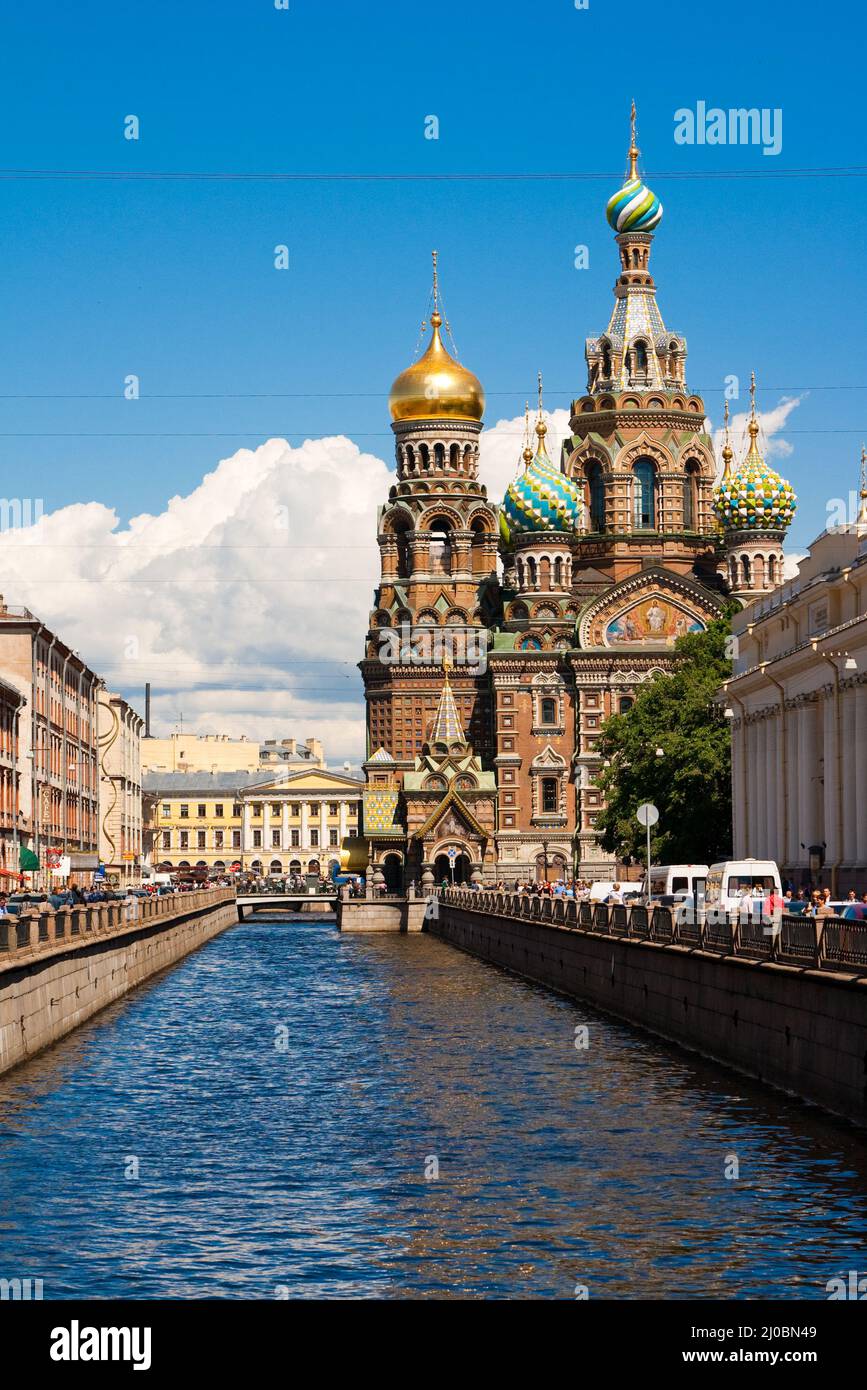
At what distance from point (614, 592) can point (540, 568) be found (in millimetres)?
5169

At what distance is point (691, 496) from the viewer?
395ft

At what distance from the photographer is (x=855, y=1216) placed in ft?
67.2

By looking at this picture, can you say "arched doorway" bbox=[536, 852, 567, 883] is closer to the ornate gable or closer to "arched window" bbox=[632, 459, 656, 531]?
the ornate gable

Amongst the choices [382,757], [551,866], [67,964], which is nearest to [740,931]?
[67,964]

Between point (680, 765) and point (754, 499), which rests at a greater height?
point (754, 499)

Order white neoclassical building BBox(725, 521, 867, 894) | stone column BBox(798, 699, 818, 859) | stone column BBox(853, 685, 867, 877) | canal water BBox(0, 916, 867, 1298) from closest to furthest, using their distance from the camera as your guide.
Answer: canal water BBox(0, 916, 867, 1298), stone column BBox(853, 685, 867, 877), white neoclassical building BBox(725, 521, 867, 894), stone column BBox(798, 699, 818, 859)

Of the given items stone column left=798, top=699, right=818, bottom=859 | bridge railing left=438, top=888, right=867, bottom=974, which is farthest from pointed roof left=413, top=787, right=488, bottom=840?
stone column left=798, top=699, right=818, bottom=859

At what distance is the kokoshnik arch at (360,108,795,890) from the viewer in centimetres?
11450

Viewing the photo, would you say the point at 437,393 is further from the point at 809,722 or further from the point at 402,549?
the point at 809,722

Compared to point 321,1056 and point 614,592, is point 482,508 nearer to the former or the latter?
point 614,592

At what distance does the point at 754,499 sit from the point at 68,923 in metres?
78.8

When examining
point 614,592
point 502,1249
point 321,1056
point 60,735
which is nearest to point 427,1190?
point 502,1249

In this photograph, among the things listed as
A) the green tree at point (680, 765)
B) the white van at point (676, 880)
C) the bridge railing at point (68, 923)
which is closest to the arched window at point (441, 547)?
the green tree at point (680, 765)

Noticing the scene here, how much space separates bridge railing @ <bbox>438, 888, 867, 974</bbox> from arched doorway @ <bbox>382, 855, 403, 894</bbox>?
2515 inches
